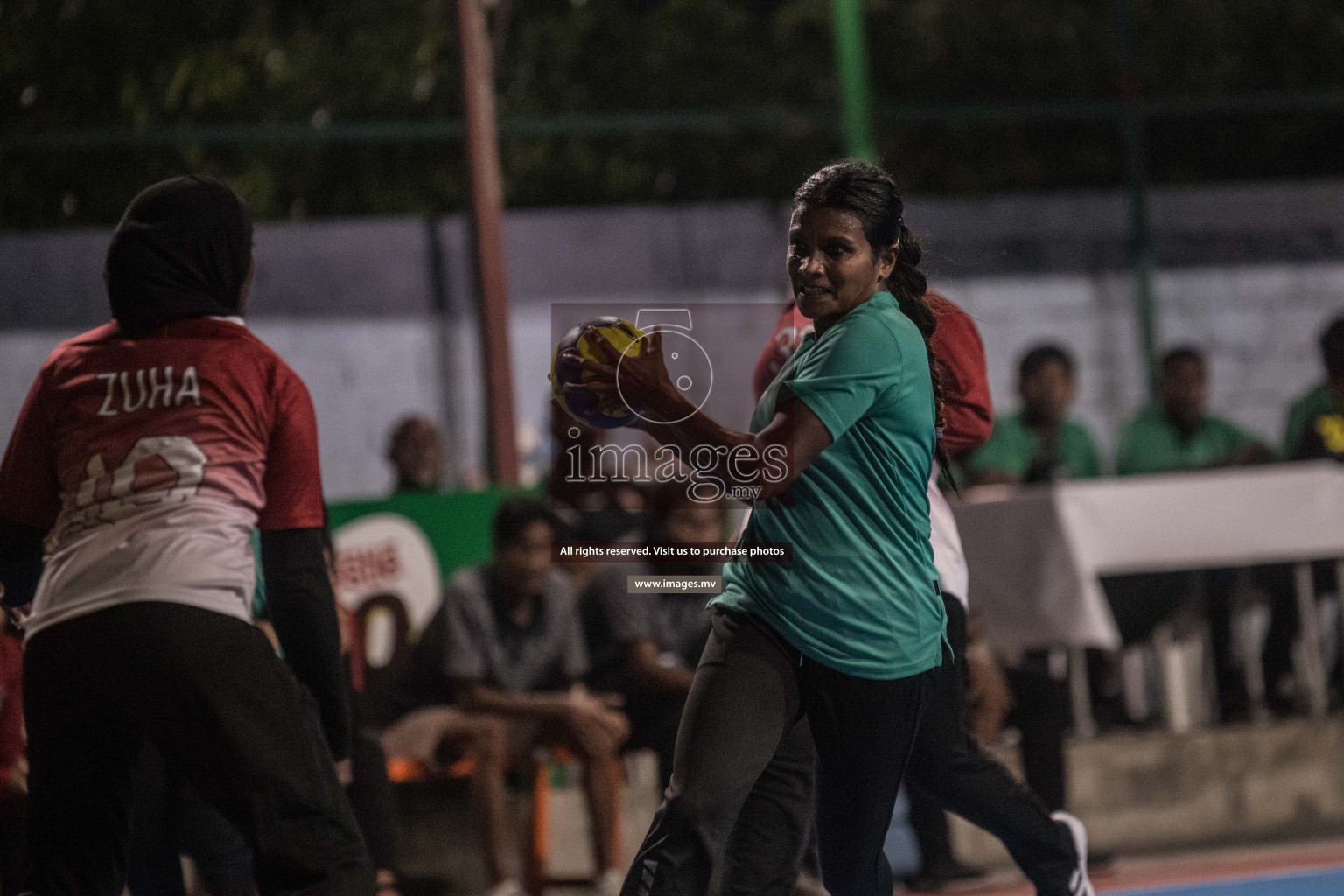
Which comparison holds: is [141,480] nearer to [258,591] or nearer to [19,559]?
[19,559]

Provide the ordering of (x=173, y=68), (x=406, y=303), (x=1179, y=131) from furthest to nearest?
(x=1179, y=131)
(x=173, y=68)
(x=406, y=303)

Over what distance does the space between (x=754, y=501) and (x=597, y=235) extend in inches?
359

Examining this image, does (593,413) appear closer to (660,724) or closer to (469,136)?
(660,724)

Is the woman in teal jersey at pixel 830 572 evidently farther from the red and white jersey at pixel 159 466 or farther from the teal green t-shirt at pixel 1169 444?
the teal green t-shirt at pixel 1169 444

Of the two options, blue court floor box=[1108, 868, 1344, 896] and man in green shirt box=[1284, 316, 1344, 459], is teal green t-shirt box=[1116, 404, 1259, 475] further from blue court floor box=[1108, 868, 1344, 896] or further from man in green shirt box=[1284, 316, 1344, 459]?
blue court floor box=[1108, 868, 1344, 896]

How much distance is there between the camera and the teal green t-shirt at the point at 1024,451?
8.35m

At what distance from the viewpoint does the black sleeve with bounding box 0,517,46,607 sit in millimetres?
3795

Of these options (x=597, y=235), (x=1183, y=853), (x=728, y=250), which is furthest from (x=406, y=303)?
(x=1183, y=853)

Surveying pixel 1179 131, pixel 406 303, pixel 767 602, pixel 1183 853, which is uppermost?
pixel 1179 131

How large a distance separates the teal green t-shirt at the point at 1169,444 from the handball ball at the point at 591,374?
5.82m

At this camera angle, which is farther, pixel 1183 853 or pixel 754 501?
pixel 1183 853

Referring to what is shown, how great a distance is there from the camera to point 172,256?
3738 millimetres

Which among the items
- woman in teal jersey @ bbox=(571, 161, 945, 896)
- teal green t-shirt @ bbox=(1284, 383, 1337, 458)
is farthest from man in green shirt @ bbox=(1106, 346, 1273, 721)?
woman in teal jersey @ bbox=(571, 161, 945, 896)

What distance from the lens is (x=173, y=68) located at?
42.3 feet
